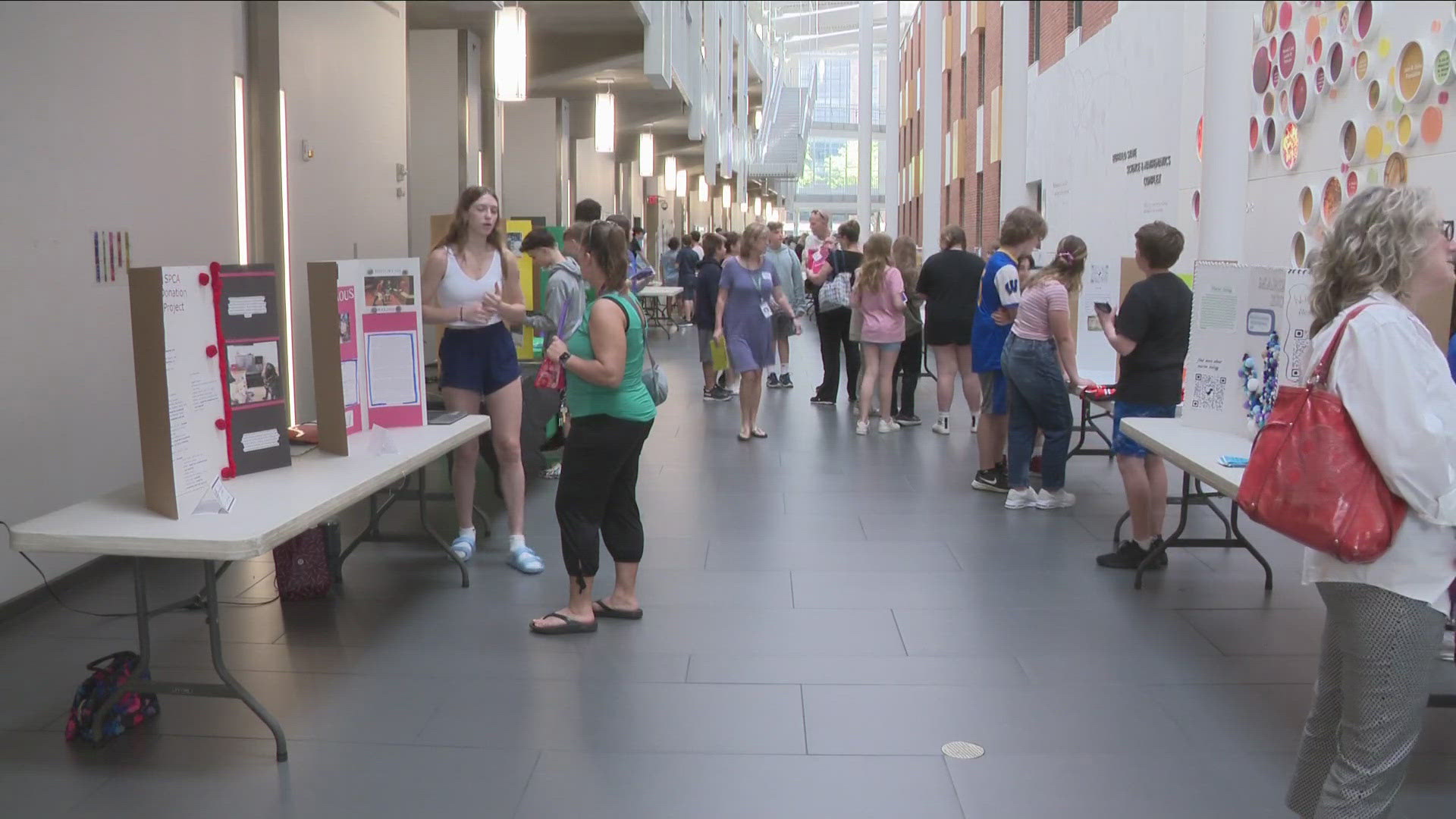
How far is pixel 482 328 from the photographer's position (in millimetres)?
5539

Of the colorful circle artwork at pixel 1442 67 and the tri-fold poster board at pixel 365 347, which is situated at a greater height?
the colorful circle artwork at pixel 1442 67

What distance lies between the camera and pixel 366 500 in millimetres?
7184

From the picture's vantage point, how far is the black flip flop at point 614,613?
5023 millimetres

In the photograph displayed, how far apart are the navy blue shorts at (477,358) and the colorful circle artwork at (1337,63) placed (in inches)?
222

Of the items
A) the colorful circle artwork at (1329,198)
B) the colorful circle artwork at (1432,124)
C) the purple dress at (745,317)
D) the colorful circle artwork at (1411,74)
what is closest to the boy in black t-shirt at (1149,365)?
the colorful circle artwork at (1432,124)

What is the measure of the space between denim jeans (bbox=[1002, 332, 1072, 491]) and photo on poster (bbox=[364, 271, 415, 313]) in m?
3.31

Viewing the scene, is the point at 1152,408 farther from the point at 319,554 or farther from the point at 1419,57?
the point at 319,554

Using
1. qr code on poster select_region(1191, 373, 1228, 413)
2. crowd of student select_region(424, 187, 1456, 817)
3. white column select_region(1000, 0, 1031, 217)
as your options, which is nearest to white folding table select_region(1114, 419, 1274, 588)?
qr code on poster select_region(1191, 373, 1228, 413)

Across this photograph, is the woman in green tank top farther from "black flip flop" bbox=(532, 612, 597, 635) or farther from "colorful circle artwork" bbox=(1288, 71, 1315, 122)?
"colorful circle artwork" bbox=(1288, 71, 1315, 122)

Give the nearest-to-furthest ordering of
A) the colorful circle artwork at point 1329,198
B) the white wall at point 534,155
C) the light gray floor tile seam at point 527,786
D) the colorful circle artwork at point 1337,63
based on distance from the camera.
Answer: the light gray floor tile seam at point 527,786 → the colorful circle artwork at point 1337,63 → the colorful circle artwork at point 1329,198 → the white wall at point 534,155

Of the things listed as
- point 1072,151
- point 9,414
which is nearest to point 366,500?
point 9,414

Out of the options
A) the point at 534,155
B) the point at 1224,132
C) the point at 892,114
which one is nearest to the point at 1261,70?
the point at 1224,132

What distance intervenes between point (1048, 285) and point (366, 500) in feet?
13.0

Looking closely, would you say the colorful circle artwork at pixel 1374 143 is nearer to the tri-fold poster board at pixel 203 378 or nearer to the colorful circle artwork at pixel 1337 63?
the colorful circle artwork at pixel 1337 63
